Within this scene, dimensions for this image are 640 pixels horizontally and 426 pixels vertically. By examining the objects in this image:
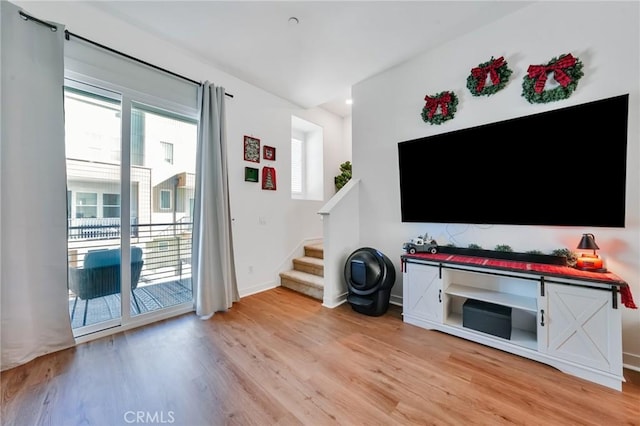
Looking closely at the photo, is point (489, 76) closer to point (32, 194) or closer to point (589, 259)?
point (589, 259)

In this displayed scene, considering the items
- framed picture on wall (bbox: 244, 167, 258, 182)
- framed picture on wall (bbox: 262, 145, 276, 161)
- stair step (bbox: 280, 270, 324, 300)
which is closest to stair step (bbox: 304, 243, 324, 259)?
stair step (bbox: 280, 270, 324, 300)

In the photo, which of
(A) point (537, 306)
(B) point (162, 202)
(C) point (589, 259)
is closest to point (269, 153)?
(B) point (162, 202)

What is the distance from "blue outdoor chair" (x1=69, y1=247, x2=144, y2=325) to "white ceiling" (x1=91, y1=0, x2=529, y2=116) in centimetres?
227

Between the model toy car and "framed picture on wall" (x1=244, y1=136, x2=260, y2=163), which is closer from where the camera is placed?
the model toy car

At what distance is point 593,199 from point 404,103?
6.40ft

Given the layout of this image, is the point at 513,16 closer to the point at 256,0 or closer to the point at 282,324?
the point at 256,0

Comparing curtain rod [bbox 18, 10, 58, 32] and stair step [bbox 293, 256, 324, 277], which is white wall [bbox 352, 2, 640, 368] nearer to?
stair step [bbox 293, 256, 324, 277]

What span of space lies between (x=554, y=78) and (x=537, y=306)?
6.13 ft

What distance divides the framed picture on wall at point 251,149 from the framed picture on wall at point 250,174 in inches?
5.2

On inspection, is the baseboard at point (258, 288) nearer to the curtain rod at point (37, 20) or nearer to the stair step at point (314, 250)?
the stair step at point (314, 250)

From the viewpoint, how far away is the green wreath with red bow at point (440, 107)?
258 cm

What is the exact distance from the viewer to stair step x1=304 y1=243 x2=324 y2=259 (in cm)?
392

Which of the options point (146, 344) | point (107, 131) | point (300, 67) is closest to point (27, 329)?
point (146, 344)

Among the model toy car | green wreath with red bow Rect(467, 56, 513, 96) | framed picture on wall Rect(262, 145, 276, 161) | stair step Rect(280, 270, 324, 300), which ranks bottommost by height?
stair step Rect(280, 270, 324, 300)
